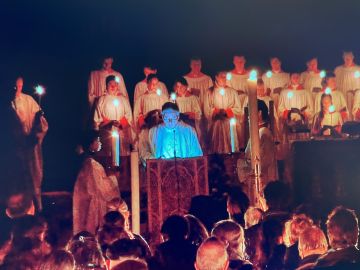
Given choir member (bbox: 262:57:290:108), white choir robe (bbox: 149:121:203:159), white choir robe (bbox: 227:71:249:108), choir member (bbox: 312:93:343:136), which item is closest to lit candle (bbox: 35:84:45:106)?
white choir robe (bbox: 149:121:203:159)

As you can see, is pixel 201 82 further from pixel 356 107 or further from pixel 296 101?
pixel 356 107

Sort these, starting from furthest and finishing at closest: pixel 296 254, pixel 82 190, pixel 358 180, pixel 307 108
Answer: pixel 307 108, pixel 82 190, pixel 358 180, pixel 296 254

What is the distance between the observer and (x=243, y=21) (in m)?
13.5

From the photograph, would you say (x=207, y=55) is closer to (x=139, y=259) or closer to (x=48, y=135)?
(x=48, y=135)

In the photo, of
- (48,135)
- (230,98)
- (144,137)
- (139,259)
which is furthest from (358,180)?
(48,135)

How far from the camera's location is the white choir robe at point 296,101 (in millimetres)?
12000

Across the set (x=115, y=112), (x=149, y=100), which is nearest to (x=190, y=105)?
(x=149, y=100)

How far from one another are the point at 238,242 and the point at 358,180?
2325 millimetres

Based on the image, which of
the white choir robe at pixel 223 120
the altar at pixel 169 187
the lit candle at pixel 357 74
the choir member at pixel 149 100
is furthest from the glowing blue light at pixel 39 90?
the lit candle at pixel 357 74

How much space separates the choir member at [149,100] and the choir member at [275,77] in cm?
232

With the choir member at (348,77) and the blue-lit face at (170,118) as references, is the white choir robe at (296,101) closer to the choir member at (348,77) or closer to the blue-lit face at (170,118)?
the choir member at (348,77)

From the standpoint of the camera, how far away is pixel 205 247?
3.64 meters

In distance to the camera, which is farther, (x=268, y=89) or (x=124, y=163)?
(x=268, y=89)

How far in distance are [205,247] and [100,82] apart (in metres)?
8.34
